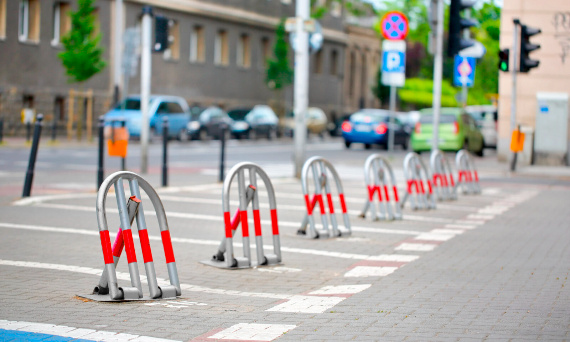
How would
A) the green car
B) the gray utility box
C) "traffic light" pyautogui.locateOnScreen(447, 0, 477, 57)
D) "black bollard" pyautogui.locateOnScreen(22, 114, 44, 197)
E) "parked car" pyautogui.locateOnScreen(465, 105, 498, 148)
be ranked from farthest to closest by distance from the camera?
"parked car" pyautogui.locateOnScreen(465, 105, 498, 148)
the green car
the gray utility box
"traffic light" pyautogui.locateOnScreen(447, 0, 477, 57)
"black bollard" pyautogui.locateOnScreen(22, 114, 44, 197)

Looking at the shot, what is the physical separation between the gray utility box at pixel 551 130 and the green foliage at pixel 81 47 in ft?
56.5

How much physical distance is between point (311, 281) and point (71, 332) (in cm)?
302

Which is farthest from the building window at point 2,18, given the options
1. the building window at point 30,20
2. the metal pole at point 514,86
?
the metal pole at point 514,86

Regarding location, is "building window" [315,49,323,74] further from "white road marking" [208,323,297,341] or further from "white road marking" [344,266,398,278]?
"white road marking" [208,323,297,341]

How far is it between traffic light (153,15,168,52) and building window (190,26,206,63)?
3587 cm

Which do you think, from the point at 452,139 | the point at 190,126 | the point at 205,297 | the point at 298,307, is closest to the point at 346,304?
the point at 298,307

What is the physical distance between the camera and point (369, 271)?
9664 millimetres

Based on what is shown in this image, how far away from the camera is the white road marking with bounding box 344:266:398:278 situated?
9438 mm

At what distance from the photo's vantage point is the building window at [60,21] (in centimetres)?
4522

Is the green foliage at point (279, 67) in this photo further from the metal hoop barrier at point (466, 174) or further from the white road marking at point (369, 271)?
the white road marking at point (369, 271)

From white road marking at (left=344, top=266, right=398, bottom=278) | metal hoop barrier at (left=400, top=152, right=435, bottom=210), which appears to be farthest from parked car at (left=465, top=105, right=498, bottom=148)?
white road marking at (left=344, top=266, right=398, bottom=278)

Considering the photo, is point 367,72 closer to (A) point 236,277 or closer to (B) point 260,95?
(B) point 260,95

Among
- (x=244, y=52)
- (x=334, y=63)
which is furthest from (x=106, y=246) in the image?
(x=334, y=63)

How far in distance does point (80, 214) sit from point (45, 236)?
2.29 meters
